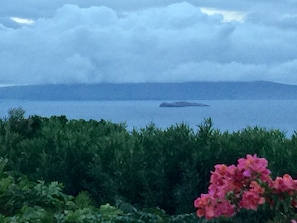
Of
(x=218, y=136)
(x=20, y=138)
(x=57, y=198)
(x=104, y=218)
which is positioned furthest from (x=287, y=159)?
(x=20, y=138)

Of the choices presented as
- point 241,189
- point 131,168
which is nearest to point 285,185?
point 241,189

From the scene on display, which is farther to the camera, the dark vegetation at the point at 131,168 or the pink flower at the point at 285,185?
the dark vegetation at the point at 131,168

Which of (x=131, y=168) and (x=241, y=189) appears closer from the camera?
(x=241, y=189)

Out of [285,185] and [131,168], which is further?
[131,168]

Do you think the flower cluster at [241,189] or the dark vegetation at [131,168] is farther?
the dark vegetation at [131,168]

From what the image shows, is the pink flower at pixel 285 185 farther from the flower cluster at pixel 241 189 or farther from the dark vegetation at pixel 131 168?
the dark vegetation at pixel 131 168

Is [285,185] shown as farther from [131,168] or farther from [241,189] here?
[131,168]

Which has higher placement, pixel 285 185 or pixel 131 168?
pixel 285 185

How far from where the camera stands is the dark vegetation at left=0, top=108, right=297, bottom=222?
6441 millimetres

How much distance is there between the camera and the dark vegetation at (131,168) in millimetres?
6441

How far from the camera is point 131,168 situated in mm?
6750

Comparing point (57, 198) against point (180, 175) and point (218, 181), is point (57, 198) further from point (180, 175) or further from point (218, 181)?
point (218, 181)

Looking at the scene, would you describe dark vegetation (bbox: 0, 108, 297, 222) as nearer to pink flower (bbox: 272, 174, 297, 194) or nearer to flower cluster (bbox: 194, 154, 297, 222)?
flower cluster (bbox: 194, 154, 297, 222)

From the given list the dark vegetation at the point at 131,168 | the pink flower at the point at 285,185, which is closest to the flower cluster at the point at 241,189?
the pink flower at the point at 285,185
